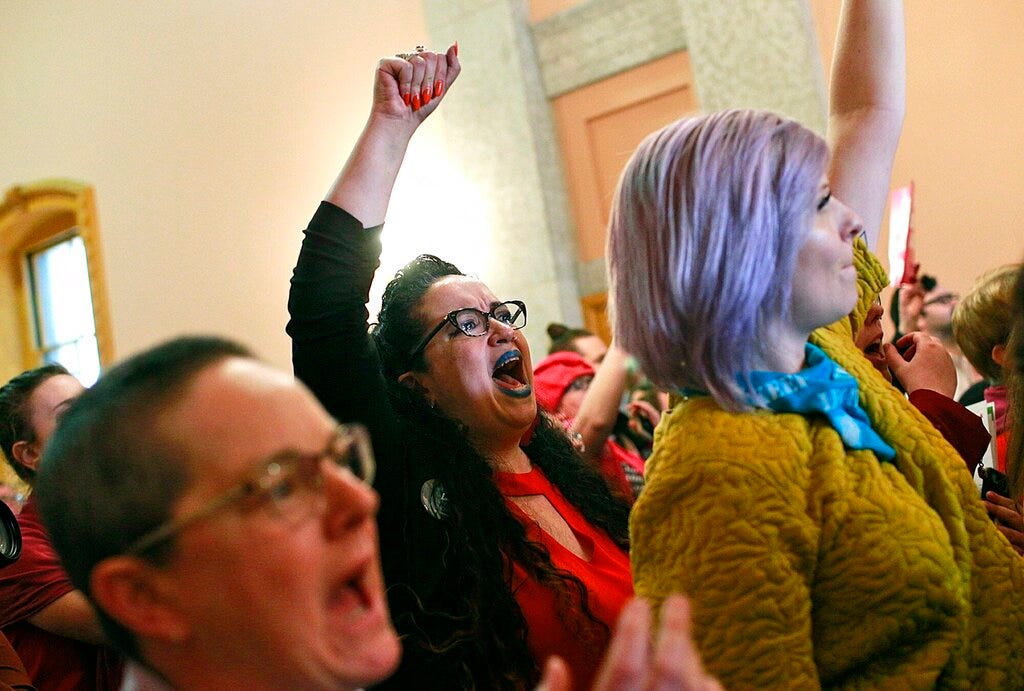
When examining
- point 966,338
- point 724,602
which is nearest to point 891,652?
point 724,602

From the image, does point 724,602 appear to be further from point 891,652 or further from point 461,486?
point 461,486

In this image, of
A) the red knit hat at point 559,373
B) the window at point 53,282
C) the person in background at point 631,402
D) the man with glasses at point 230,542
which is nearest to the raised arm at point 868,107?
the man with glasses at point 230,542

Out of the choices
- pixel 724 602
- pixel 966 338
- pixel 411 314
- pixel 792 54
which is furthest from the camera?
pixel 792 54

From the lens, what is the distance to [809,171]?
1.30 m

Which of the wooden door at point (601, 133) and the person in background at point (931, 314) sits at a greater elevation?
the wooden door at point (601, 133)

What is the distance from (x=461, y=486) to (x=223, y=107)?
6.10m

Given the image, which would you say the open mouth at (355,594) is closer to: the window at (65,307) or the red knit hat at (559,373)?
the red knit hat at (559,373)

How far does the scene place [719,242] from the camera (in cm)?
127

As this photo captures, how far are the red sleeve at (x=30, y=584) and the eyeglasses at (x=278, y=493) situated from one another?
139 centimetres

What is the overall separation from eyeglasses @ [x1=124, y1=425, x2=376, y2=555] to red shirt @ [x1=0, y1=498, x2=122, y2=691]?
1.41 metres

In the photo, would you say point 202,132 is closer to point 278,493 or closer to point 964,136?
point 964,136

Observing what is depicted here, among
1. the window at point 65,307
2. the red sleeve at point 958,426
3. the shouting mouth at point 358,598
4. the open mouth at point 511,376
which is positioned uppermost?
the shouting mouth at point 358,598

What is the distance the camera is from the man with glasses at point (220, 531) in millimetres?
899

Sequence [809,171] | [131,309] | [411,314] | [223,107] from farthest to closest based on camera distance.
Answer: [131,309] < [223,107] < [411,314] < [809,171]
